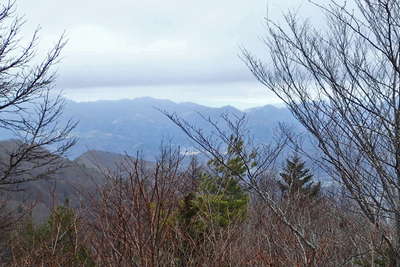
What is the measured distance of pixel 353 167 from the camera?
201 inches

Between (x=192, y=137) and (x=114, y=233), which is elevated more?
(x=192, y=137)

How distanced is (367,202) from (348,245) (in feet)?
11.6

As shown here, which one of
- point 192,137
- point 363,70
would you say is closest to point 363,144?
point 363,70

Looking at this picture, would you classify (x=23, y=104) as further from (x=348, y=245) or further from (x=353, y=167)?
(x=348, y=245)

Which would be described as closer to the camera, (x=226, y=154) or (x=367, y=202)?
(x=367, y=202)

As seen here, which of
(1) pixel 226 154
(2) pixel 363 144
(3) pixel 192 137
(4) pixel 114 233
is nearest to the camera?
(4) pixel 114 233

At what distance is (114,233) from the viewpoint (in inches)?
124

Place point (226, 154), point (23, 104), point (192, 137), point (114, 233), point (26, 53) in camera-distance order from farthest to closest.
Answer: point (23, 104)
point (26, 53)
point (226, 154)
point (192, 137)
point (114, 233)

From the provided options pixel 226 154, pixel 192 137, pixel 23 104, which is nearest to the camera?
pixel 192 137

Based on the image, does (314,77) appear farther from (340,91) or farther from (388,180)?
(388,180)

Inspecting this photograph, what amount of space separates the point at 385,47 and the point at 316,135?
1353mm

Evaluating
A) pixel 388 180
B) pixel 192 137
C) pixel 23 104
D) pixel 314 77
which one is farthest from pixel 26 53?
pixel 388 180

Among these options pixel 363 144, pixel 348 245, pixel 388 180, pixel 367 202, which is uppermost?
pixel 363 144

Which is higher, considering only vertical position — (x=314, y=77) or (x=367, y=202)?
(x=314, y=77)
